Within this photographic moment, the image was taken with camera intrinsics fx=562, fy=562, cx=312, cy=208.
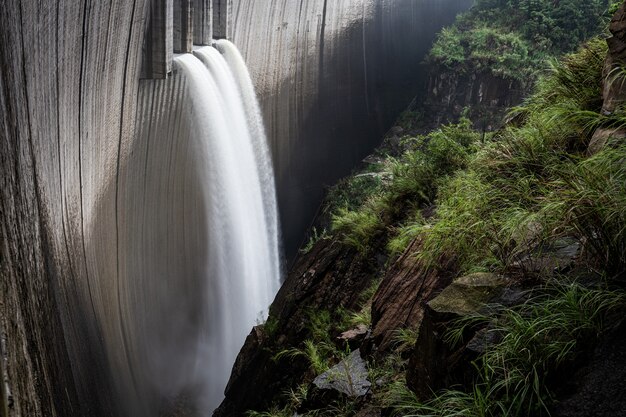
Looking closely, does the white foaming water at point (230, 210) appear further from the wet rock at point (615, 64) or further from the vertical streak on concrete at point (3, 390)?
the vertical streak on concrete at point (3, 390)

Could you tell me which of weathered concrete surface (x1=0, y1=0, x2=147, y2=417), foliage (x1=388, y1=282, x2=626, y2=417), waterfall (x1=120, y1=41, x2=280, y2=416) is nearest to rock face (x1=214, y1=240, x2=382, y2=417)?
weathered concrete surface (x1=0, y1=0, x2=147, y2=417)

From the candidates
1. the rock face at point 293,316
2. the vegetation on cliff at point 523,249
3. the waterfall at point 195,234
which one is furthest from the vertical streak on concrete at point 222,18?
the vegetation on cliff at point 523,249

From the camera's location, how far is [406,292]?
3.89 m

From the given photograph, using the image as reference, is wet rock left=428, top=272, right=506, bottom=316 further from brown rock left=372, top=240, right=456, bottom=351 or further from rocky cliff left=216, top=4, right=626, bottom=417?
brown rock left=372, top=240, right=456, bottom=351

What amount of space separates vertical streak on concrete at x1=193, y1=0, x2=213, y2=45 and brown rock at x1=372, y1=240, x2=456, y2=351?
6.60 metres

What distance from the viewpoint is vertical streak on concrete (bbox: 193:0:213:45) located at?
920cm

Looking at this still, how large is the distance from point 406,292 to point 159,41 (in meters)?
5.47

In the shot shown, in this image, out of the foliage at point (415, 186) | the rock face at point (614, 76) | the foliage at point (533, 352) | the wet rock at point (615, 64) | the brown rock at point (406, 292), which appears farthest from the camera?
the foliage at point (415, 186)

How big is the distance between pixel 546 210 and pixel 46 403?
324 centimetres

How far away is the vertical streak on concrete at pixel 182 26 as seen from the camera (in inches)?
335

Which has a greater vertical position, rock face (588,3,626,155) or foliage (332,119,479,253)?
rock face (588,3,626,155)

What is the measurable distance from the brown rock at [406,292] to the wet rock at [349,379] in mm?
196

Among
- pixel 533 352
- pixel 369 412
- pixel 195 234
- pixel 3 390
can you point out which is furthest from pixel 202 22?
pixel 533 352

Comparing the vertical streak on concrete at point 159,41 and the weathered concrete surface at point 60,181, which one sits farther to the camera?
the vertical streak on concrete at point 159,41
